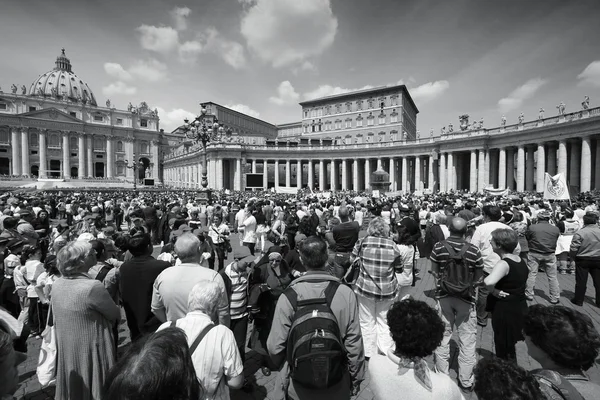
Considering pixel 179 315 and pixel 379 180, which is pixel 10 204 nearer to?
pixel 179 315

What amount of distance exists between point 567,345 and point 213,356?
2313 mm

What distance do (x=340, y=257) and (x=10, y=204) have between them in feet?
54.0

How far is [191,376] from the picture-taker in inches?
61.1

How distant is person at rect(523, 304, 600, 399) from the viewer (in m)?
1.74

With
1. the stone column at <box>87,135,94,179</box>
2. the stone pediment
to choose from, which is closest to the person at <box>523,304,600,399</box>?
the stone column at <box>87,135,94,179</box>

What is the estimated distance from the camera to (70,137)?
83.7 metres

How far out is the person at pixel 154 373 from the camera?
1.40m

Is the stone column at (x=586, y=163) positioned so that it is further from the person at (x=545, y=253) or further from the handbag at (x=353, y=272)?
the handbag at (x=353, y=272)

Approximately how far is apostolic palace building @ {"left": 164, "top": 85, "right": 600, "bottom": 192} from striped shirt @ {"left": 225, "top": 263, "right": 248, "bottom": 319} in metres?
A: 20.9

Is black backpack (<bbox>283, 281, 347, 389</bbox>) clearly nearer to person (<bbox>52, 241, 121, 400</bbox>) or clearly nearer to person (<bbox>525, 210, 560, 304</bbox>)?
person (<bbox>52, 241, 121, 400</bbox>)

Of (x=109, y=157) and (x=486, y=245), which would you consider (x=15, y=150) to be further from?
(x=486, y=245)

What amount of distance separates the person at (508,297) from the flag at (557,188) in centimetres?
1157

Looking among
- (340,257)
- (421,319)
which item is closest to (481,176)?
(340,257)

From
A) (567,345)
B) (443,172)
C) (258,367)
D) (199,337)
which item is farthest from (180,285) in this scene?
(443,172)
